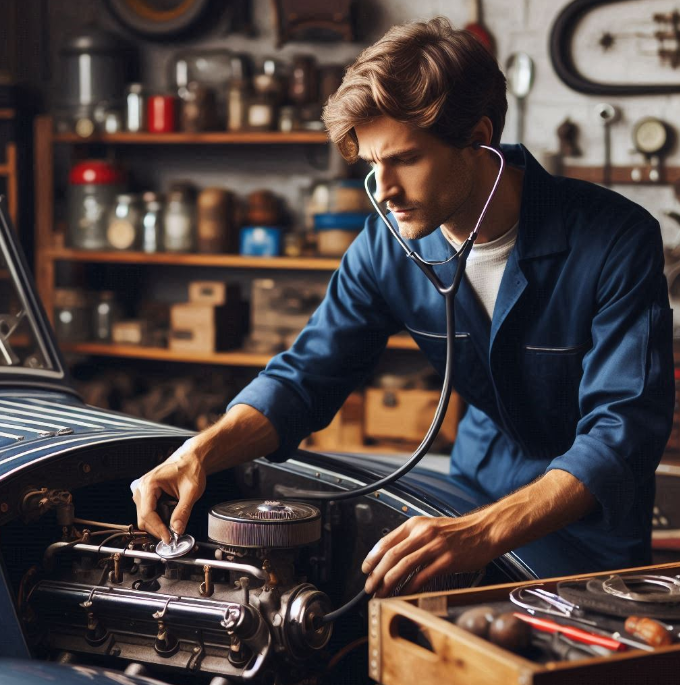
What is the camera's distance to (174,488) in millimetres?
1588

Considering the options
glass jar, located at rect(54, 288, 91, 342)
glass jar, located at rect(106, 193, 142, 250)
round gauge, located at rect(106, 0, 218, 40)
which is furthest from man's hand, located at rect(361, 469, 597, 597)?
round gauge, located at rect(106, 0, 218, 40)

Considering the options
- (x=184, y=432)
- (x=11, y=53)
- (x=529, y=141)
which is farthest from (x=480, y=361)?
(x=11, y=53)

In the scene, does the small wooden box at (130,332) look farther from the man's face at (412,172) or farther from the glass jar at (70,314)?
the man's face at (412,172)

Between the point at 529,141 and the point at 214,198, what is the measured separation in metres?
1.38

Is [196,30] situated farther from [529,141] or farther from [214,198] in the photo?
[529,141]

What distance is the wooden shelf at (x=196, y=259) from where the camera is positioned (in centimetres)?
440

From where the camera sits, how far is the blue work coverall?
1.57 meters

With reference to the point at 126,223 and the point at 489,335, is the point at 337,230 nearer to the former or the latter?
the point at 126,223

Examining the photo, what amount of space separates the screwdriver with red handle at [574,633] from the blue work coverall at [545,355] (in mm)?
364

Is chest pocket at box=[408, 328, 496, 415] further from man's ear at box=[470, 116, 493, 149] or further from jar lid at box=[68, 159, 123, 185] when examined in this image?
jar lid at box=[68, 159, 123, 185]

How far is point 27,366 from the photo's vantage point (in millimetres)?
2115

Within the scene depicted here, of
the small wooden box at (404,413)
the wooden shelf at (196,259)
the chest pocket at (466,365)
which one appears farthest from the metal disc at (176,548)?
the wooden shelf at (196,259)

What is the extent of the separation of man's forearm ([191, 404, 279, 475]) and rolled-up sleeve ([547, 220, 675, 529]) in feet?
1.74

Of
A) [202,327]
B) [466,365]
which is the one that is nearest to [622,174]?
[202,327]
